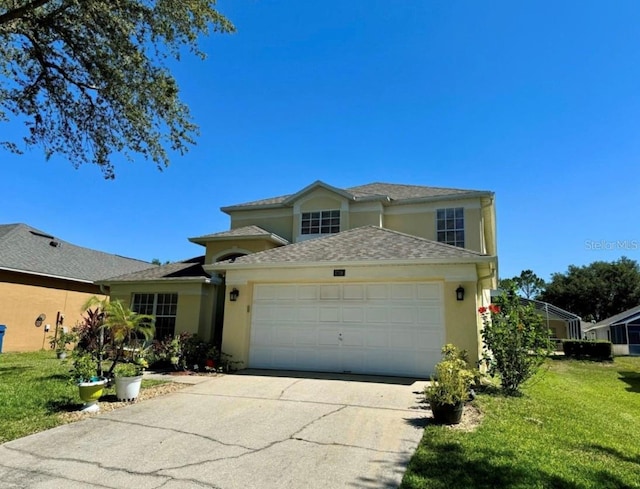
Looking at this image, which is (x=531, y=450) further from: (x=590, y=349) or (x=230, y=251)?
(x=590, y=349)

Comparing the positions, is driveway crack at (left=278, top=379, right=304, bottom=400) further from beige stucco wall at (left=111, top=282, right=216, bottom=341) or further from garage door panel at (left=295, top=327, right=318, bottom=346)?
beige stucco wall at (left=111, top=282, right=216, bottom=341)

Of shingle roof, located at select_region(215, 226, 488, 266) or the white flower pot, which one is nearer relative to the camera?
the white flower pot

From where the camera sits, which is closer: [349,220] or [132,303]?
[132,303]

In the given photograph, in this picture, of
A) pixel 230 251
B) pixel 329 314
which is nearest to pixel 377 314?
pixel 329 314

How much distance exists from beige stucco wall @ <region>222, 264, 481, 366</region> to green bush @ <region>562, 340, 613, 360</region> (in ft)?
62.1

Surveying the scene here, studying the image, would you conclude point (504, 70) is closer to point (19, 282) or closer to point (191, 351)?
point (191, 351)

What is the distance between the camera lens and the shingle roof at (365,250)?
1062 centimetres

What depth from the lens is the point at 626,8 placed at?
8734 millimetres

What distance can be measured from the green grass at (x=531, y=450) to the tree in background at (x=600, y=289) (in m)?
56.7

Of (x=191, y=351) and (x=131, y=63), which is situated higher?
(x=131, y=63)

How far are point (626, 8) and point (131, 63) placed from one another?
12144mm

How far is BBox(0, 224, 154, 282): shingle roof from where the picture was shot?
18.8m

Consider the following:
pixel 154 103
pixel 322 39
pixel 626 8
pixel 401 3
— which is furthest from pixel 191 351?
pixel 626 8

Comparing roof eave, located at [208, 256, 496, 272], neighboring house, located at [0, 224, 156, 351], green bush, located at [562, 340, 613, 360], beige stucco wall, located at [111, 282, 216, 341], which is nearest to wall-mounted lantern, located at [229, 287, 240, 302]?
roof eave, located at [208, 256, 496, 272]
